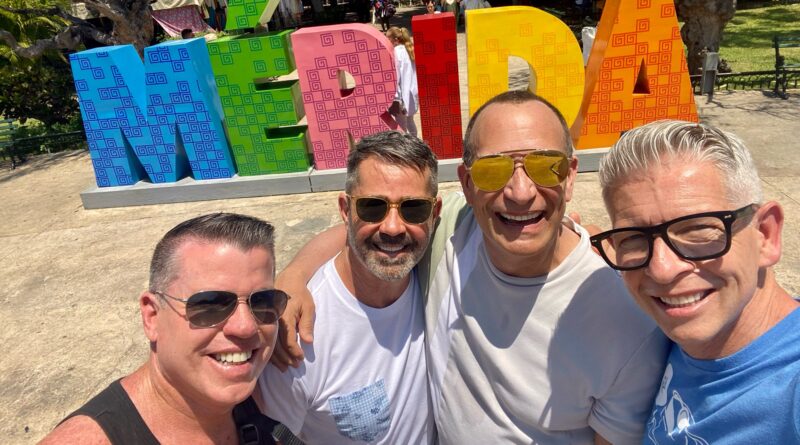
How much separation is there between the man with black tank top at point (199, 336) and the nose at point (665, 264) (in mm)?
1171

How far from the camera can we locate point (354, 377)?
6.73ft

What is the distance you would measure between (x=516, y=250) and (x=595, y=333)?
1.24ft

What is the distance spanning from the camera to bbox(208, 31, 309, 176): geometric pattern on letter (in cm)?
645

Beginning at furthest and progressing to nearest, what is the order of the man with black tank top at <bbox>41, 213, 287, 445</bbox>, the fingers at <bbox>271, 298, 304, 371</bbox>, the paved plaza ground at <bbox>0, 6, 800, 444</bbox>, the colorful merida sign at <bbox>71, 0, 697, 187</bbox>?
the colorful merida sign at <bbox>71, 0, 697, 187</bbox> < the paved plaza ground at <bbox>0, 6, 800, 444</bbox> < the fingers at <bbox>271, 298, 304, 371</bbox> < the man with black tank top at <bbox>41, 213, 287, 445</bbox>

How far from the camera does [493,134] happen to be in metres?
1.89

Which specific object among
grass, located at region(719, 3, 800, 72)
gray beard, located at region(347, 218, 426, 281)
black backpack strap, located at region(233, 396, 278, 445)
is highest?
gray beard, located at region(347, 218, 426, 281)

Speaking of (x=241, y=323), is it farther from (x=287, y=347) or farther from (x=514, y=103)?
(x=514, y=103)

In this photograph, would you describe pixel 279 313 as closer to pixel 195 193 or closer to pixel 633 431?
pixel 633 431

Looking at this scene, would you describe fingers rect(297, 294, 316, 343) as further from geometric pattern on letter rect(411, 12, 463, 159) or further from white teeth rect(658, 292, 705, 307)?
geometric pattern on letter rect(411, 12, 463, 159)

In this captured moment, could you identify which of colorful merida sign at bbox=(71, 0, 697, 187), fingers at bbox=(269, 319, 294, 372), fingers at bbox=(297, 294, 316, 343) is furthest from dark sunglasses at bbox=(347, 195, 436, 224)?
colorful merida sign at bbox=(71, 0, 697, 187)

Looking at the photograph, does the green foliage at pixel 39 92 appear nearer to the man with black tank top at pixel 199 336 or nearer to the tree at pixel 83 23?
the tree at pixel 83 23

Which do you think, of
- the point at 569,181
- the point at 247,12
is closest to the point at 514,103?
the point at 569,181

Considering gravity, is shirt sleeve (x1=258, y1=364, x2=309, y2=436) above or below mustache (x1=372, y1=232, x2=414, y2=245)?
below

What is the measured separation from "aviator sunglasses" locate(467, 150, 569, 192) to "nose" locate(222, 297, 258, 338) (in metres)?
0.93
